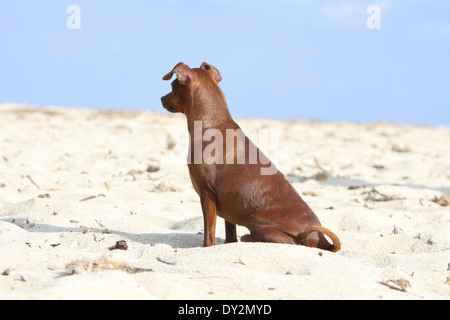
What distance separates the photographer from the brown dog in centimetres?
450

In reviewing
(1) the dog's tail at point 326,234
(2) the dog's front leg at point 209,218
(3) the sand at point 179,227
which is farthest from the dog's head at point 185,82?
(1) the dog's tail at point 326,234

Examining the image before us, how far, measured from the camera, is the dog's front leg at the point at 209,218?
14.9 ft

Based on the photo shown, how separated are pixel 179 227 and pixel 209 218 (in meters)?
1.29

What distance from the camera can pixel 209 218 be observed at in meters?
4.55

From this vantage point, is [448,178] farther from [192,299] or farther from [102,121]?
[102,121]

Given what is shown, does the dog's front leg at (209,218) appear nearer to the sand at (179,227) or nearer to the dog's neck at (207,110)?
the sand at (179,227)

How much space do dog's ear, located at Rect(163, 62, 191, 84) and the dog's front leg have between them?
0.96 metres

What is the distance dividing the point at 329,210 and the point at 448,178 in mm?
4656

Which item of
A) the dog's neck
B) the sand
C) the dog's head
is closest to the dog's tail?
the sand

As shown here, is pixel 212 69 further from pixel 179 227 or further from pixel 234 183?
pixel 179 227

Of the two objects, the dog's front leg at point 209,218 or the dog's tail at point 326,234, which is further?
the dog's front leg at point 209,218

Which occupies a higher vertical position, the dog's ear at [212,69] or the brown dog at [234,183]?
the dog's ear at [212,69]

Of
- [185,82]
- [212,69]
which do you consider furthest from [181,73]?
[212,69]

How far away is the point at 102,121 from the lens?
55.5ft
